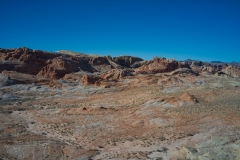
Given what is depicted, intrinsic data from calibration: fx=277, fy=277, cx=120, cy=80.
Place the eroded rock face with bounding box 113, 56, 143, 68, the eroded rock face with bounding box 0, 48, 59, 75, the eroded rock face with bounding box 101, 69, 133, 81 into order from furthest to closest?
the eroded rock face with bounding box 113, 56, 143, 68, the eroded rock face with bounding box 0, 48, 59, 75, the eroded rock face with bounding box 101, 69, 133, 81

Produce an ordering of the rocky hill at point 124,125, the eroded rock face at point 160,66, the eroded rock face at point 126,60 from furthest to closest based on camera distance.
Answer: the eroded rock face at point 126,60
the eroded rock face at point 160,66
the rocky hill at point 124,125

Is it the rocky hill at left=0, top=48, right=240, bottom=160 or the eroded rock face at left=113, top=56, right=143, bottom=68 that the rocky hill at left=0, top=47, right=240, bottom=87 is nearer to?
the rocky hill at left=0, top=48, right=240, bottom=160

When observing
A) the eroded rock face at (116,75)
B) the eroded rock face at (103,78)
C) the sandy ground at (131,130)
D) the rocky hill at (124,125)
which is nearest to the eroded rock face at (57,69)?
the eroded rock face at (103,78)

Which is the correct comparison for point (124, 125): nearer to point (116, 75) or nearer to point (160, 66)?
point (116, 75)

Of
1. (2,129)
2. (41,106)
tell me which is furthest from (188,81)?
(2,129)

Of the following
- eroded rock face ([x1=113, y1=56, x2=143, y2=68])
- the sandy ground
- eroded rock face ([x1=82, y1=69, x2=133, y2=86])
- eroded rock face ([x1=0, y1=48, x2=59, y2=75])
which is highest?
eroded rock face ([x1=113, y1=56, x2=143, y2=68])

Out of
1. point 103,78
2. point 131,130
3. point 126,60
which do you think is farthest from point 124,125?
point 126,60

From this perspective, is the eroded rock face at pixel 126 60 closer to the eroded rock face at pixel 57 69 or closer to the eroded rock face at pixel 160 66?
the eroded rock face at pixel 57 69

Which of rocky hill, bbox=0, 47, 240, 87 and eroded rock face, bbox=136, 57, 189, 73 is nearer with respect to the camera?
rocky hill, bbox=0, 47, 240, 87

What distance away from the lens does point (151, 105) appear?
119 feet

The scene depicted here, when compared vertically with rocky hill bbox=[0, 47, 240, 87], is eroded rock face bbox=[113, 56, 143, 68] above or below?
above

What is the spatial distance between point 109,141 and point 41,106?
24340 millimetres

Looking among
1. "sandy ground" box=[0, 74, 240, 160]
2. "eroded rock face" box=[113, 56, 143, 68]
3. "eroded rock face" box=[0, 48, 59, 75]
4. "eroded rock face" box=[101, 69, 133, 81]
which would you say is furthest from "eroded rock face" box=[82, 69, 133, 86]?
"eroded rock face" box=[113, 56, 143, 68]

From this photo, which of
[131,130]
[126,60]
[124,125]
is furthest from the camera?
[126,60]
